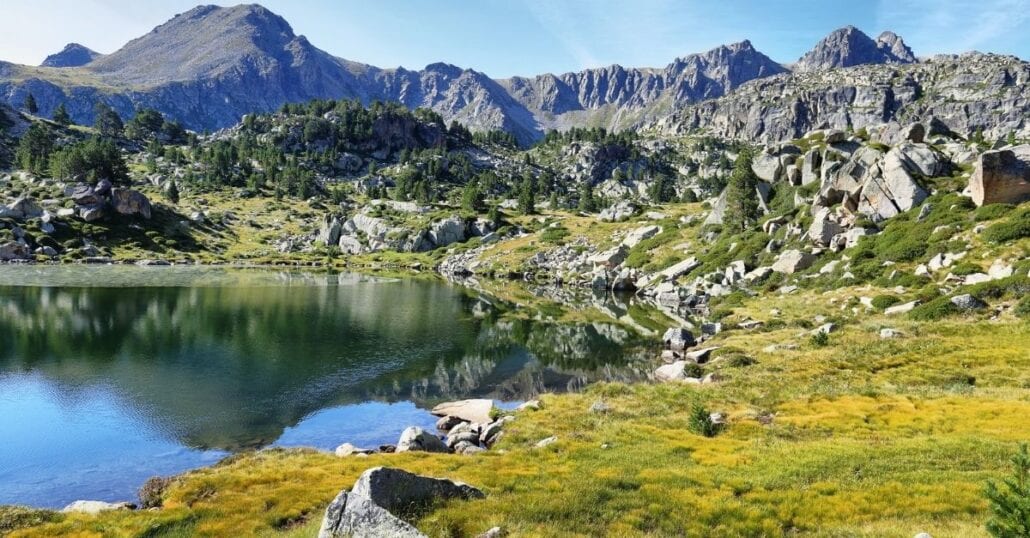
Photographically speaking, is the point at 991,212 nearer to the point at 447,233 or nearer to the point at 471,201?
the point at 447,233

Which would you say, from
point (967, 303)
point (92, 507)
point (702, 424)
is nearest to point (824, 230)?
point (967, 303)

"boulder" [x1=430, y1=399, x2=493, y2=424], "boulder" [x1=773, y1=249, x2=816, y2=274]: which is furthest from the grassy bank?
"boulder" [x1=773, y1=249, x2=816, y2=274]

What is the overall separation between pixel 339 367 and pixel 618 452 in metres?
32.9

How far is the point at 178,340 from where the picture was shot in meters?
57.2

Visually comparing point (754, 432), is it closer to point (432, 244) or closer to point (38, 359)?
point (38, 359)

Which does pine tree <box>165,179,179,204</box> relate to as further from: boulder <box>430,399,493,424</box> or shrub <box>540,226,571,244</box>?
boulder <box>430,399,493,424</box>

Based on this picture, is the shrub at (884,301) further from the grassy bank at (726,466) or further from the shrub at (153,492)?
the shrub at (153,492)

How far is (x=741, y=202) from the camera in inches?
4405

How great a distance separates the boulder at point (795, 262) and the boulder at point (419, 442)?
71385 millimetres

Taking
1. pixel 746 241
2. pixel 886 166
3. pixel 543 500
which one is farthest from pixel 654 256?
pixel 543 500

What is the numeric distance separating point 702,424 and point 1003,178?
232 ft

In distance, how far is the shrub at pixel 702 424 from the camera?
96.9 feet

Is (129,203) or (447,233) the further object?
(447,233)

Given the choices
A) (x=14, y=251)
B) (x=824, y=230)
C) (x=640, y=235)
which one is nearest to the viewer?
(x=824, y=230)
